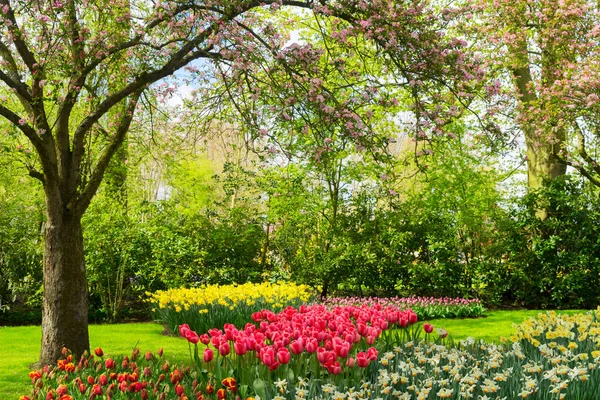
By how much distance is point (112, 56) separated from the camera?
6.60m

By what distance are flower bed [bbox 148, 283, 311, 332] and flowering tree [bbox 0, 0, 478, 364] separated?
5.83 feet

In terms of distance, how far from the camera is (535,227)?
12.7 metres

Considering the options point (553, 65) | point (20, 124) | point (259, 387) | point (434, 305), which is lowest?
point (259, 387)

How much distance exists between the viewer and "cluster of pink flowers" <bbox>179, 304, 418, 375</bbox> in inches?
146

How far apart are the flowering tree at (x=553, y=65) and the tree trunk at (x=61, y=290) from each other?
26.2ft

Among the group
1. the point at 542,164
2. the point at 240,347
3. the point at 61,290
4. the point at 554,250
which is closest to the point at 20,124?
the point at 61,290

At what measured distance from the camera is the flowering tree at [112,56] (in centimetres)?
559

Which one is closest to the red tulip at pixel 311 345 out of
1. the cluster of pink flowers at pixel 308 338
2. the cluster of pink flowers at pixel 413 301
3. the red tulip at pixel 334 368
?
the cluster of pink flowers at pixel 308 338

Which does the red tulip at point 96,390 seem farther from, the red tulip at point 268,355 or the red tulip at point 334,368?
the red tulip at point 334,368

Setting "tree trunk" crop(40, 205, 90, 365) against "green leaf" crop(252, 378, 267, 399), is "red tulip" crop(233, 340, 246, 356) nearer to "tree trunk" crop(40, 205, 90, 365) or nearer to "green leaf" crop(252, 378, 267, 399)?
"green leaf" crop(252, 378, 267, 399)

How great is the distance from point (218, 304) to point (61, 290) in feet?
8.13

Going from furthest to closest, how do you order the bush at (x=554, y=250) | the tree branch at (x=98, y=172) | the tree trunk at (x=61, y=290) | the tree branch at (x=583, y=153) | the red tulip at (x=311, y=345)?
1. the tree branch at (x=583, y=153)
2. the bush at (x=554, y=250)
3. the tree branch at (x=98, y=172)
4. the tree trunk at (x=61, y=290)
5. the red tulip at (x=311, y=345)

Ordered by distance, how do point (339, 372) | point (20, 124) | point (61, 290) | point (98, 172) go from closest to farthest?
1. point (339, 372)
2. point (20, 124)
3. point (61, 290)
4. point (98, 172)

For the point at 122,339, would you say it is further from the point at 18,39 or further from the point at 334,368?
the point at 334,368
